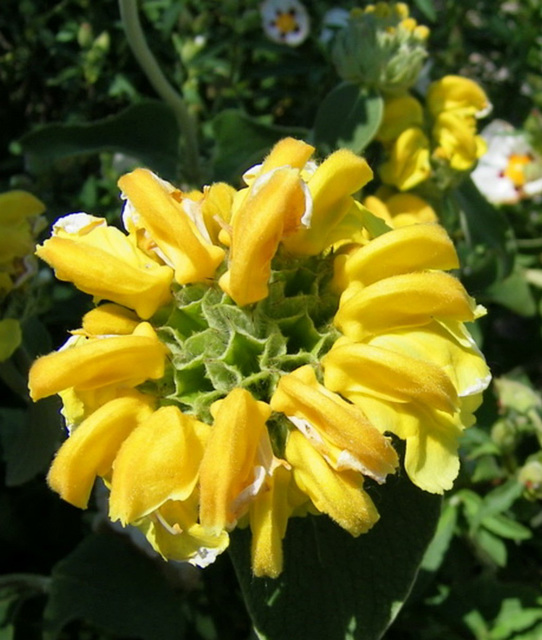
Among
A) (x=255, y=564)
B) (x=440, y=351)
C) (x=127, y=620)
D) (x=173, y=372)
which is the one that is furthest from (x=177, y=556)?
(x=127, y=620)

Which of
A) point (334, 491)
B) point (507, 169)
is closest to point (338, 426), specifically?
point (334, 491)

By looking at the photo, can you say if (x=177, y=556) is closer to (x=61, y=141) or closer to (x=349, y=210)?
(x=349, y=210)

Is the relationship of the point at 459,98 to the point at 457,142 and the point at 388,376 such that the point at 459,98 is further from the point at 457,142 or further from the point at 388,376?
the point at 388,376

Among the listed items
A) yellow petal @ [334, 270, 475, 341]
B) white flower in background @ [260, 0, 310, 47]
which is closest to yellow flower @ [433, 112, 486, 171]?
white flower in background @ [260, 0, 310, 47]

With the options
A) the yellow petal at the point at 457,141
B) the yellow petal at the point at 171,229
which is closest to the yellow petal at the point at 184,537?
the yellow petal at the point at 171,229

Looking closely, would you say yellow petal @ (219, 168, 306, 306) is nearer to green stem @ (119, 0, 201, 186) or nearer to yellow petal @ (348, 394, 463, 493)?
yellow petal @ (348, 394, 463, 493)
